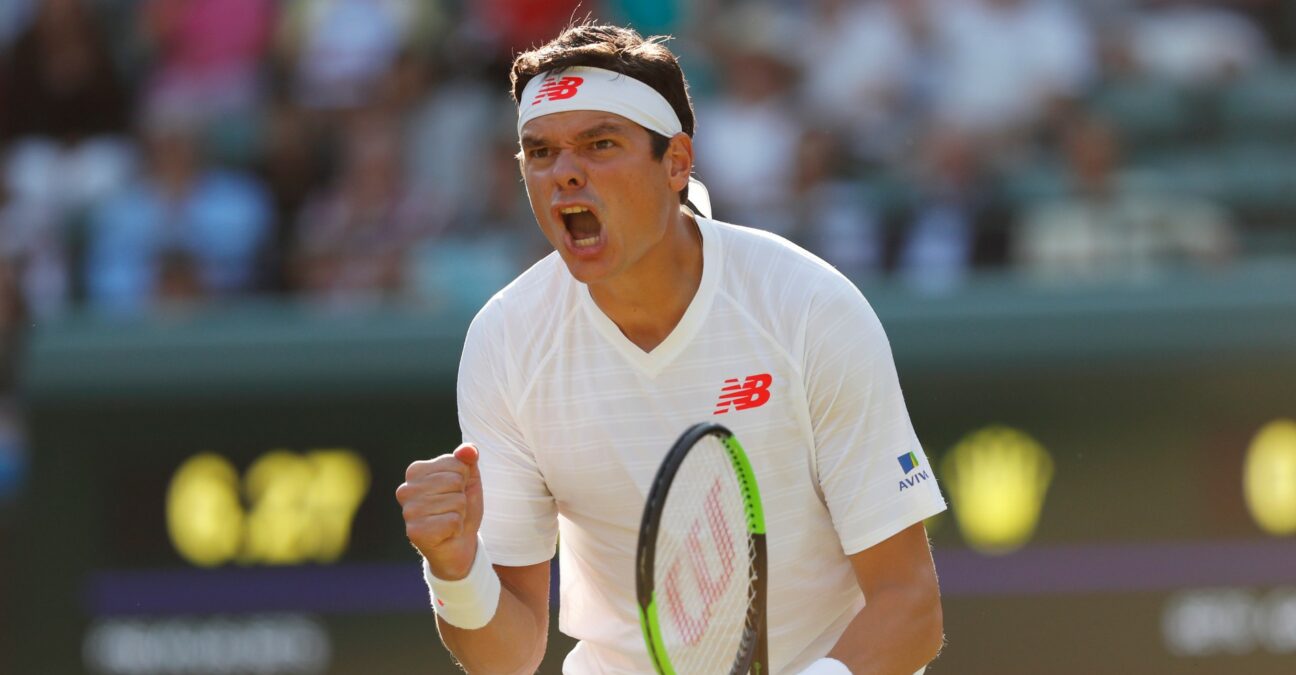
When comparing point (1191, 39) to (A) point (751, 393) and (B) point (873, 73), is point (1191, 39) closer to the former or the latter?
Answer: (B) point (873, 73)

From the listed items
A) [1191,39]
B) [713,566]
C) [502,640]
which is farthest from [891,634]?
[1191,39]

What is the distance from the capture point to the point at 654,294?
12.2ft

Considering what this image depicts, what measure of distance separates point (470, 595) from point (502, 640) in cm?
19

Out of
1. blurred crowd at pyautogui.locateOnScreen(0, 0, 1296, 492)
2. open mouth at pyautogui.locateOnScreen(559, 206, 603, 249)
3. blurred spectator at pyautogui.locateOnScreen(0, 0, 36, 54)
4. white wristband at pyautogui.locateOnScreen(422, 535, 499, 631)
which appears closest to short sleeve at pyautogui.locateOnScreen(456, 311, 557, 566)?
white wristband at pyautogui.locateOnScreen(422, 535, 499, 631)

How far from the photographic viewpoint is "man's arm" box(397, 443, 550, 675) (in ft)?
11.3

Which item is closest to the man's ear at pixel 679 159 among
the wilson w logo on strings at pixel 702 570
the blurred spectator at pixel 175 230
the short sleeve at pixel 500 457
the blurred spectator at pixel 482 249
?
the short sleeve at pixel 500 457

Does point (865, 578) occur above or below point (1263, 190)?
below

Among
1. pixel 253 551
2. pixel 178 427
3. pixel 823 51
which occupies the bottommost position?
pixel 253 551

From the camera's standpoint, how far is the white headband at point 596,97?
3.63 meters

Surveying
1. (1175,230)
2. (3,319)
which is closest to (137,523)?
(3,319)

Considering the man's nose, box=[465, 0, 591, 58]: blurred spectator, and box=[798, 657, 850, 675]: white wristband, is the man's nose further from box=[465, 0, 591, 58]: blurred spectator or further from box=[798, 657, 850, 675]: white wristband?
box=[465, 0, 591, 58]: blurred spectator

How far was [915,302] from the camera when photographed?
715 centimetres

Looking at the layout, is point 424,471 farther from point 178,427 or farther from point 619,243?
point 178,427

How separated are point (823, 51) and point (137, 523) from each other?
3.42m
